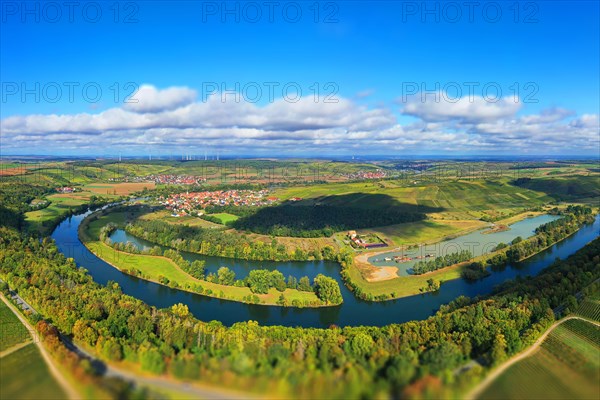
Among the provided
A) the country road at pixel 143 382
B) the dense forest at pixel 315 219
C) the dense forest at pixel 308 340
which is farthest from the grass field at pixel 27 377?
the dense forest at pixel 315 219

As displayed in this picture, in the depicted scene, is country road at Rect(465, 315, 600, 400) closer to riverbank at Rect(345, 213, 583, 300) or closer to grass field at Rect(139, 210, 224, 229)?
riverbank at Rect(345, 213, 583, 300)

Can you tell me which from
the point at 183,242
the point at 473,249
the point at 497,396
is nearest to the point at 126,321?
the point at 497,396

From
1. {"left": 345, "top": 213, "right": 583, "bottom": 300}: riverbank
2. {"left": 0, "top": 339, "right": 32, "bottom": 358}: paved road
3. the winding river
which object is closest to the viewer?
{"left": 0, "top": 339, "right": 32, "bottom": 358}: paved road

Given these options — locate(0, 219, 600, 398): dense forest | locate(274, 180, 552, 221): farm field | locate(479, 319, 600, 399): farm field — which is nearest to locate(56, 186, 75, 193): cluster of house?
locate(274, 180, 552, 221): farm field

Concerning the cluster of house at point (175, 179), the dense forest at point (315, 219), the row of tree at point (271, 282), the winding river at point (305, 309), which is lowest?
the winding river at point (305, 309)

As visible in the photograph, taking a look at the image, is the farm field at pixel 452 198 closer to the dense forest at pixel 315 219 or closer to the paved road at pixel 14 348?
the dense forest at pixel 315 219

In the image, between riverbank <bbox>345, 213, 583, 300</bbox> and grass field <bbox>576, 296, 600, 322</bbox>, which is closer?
grass field <bbox>576, 296, 600, 322</bbox>

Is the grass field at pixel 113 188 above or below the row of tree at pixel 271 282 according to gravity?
above
